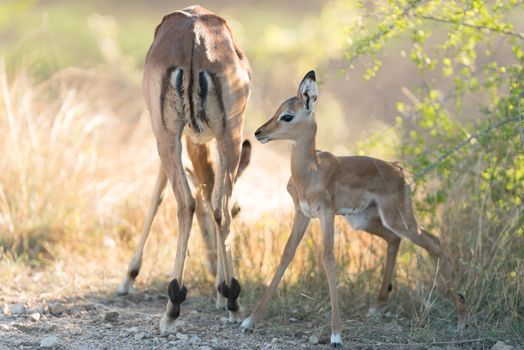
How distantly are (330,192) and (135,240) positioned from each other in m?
2.78

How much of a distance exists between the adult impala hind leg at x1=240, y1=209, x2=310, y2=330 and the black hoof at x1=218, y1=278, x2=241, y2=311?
0.18 m

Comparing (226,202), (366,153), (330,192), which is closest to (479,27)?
(330,192)

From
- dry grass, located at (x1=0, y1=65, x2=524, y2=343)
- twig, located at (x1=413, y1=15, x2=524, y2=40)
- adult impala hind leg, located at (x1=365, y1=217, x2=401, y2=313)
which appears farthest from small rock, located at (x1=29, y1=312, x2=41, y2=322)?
twig, located at (x1=413, y1=15, x2=524, y2=40)

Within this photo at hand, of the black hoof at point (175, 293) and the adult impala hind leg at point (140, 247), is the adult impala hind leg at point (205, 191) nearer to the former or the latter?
the adult impala hind leg at point (140, 247)

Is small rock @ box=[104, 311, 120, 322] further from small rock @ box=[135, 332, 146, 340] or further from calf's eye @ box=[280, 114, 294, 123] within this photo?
calf's eye @ box=[280, 114, 294, 123]

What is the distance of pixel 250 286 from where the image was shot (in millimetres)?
6555

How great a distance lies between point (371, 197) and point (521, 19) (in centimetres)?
1852

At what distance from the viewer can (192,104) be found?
559 cm

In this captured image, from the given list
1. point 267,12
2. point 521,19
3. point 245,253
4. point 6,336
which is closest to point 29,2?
point 245,253

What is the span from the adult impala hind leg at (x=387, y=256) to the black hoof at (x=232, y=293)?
102 cm

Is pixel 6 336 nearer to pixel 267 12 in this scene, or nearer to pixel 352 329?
pixel 352 329

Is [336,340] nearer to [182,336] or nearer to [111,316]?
[182,336]

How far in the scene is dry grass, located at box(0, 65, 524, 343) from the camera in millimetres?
6121

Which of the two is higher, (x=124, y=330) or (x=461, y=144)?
(x=461, y=144)
